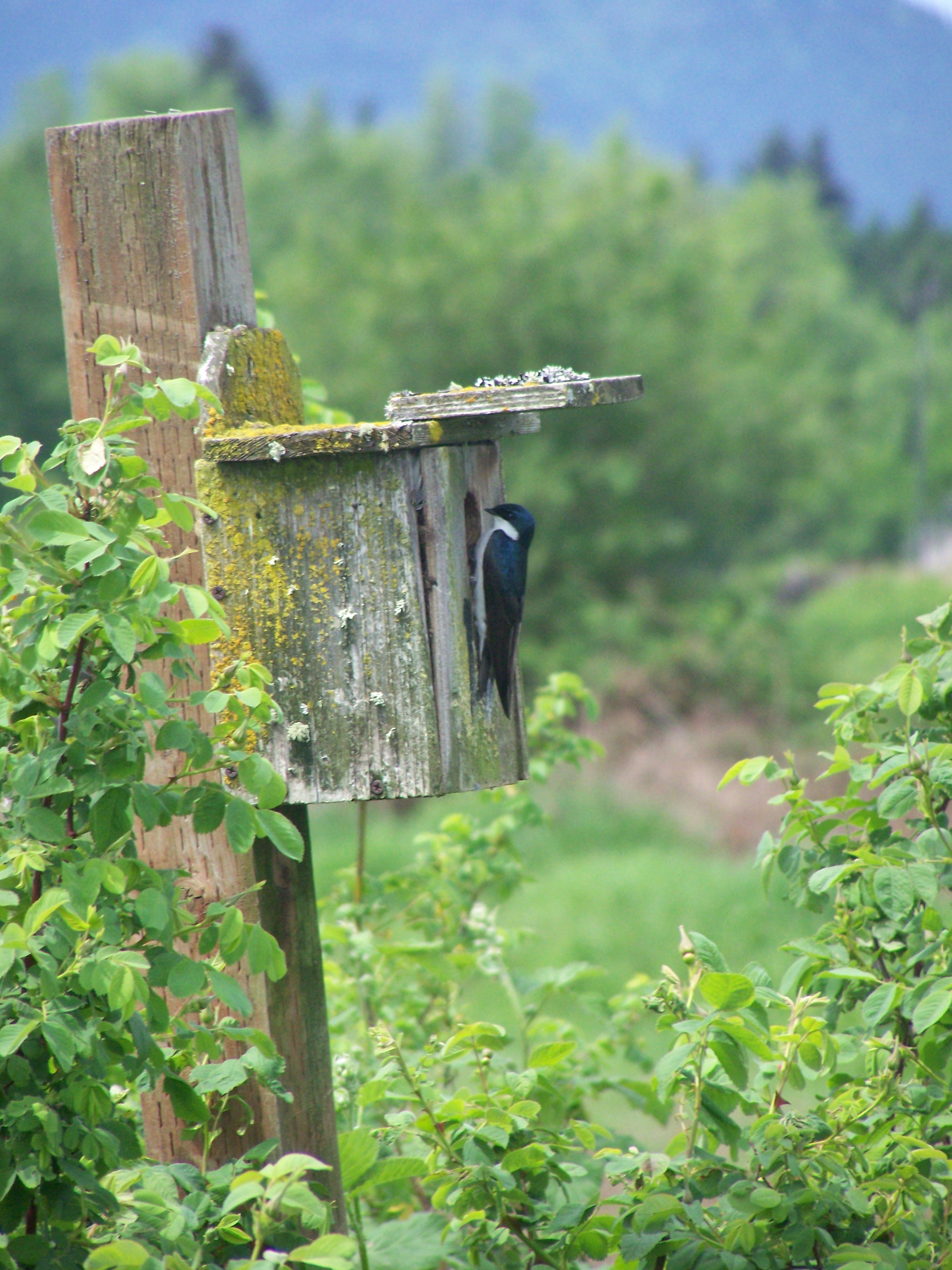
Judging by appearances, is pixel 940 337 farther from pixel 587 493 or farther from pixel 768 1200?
pixel 768 1200

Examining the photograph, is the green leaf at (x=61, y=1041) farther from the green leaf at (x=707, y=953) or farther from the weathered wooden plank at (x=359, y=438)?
the weathered wooden plank at (x=359, y=438)

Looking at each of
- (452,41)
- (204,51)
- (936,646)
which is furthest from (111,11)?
(936,646)

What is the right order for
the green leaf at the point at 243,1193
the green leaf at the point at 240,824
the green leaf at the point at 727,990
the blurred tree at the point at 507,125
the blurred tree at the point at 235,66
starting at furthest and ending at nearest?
the blurred tree at the point at 235,66 → the blurred tree at the point at 507,125 → the green leaf at the point at 727,990 → the green leaf at the point at 240,824 → the green leaf at the point at 243,1193

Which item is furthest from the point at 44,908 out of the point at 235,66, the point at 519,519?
the point at 235,66

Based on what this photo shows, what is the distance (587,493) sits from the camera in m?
13.8

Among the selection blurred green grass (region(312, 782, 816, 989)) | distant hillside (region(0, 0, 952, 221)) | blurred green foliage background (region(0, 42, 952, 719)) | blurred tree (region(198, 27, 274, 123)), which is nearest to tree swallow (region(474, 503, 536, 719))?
blurred green grass (region(312, 782, 816, 989))

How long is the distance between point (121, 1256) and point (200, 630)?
0.71 metres

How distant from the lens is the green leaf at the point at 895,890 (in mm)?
1623

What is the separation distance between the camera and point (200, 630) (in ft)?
4.70

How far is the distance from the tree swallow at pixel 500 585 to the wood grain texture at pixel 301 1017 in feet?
1.63

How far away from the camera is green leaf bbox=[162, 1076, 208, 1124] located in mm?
1479

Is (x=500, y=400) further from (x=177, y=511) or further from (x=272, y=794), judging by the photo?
(x=272, y=794)

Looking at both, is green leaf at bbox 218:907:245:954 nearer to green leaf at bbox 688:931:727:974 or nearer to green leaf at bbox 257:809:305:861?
green leaf at bbox 257:809:305:861

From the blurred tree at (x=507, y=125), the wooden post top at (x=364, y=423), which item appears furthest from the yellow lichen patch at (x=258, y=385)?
the blurred tree at (x=507, y=125)
